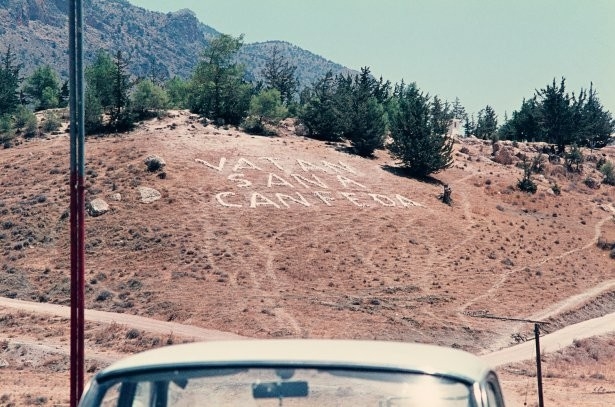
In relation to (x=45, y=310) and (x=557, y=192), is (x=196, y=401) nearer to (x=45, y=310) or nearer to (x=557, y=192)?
(x=45, y=310)

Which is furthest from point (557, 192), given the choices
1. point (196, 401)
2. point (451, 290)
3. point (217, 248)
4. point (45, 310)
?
point (196, 401)

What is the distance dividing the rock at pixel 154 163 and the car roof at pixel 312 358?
5366 centimetres

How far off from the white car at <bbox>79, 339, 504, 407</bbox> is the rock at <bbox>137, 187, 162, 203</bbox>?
4930 centimetres

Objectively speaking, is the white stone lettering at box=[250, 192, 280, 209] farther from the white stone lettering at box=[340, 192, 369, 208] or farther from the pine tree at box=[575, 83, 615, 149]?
the pine tree at box=[575, 83, 615, 149]

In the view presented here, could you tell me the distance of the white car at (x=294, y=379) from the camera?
366 centimetres

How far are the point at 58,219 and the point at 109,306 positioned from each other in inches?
542

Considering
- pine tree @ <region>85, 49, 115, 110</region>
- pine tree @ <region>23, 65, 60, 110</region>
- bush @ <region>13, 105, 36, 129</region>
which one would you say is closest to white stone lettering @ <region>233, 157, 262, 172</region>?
pine tree @ <region>85, 49, 115, 110</region>

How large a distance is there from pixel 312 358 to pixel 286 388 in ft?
0.64

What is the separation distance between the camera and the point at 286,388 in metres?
3.76

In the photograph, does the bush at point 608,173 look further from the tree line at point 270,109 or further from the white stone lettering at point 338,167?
the white stone lettering at point 338,167

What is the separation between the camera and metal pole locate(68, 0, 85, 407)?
26.5 feet

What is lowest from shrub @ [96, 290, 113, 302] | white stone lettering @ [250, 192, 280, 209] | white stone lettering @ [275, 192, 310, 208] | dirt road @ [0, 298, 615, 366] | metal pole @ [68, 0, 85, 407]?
shrub @ [96, 290, 113, 302]

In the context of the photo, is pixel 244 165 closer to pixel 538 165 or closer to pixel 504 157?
pixel 538 165

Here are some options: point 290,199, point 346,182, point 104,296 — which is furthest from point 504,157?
point 104,296
